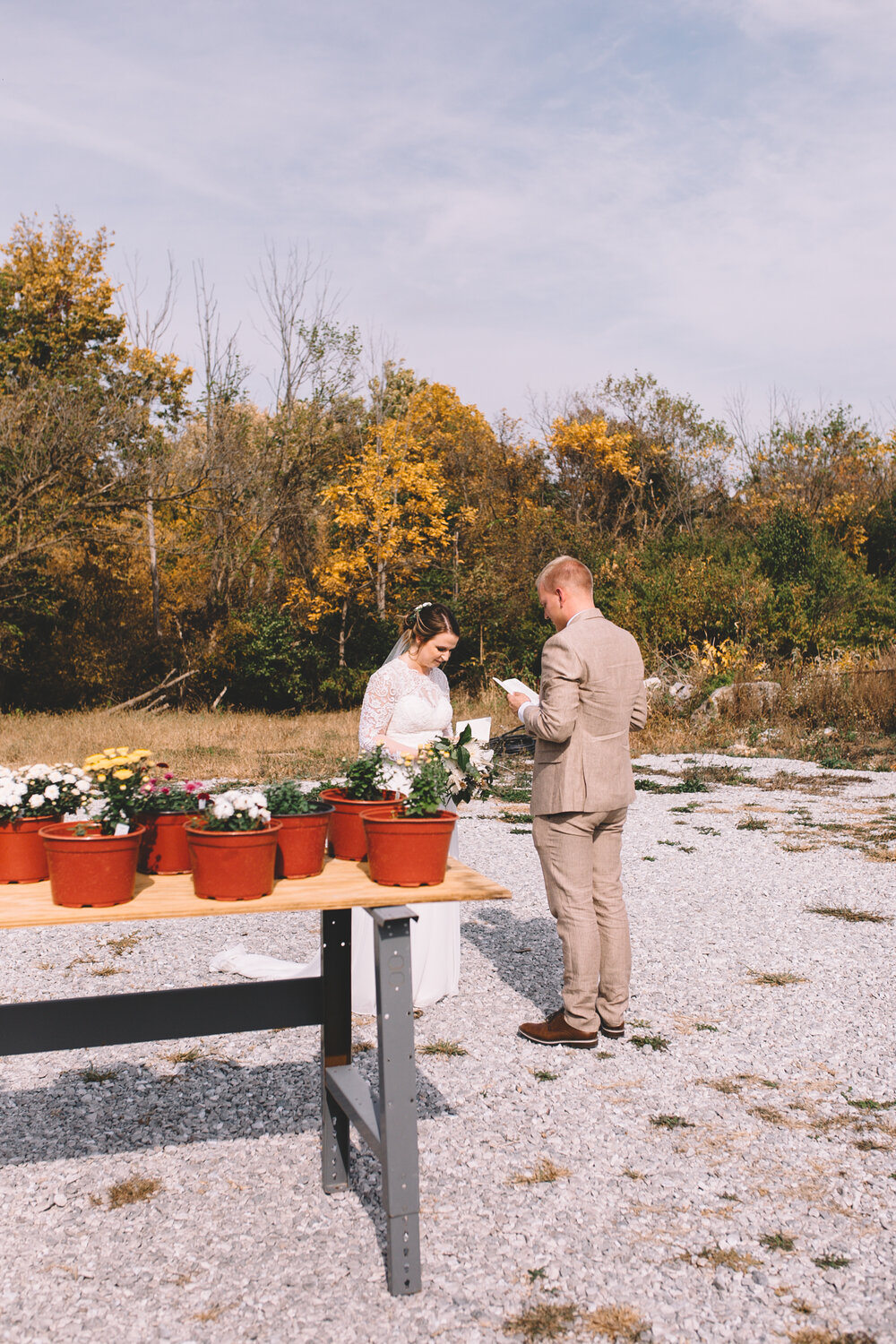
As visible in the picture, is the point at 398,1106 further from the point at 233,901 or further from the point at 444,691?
the point at 444,691

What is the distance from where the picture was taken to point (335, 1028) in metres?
3.01

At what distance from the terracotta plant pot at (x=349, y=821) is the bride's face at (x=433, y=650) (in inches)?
58.8

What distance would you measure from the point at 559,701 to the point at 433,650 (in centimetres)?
87

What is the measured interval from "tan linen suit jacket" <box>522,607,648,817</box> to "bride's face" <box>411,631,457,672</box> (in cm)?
63

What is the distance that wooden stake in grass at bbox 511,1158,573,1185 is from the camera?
9.61 ft

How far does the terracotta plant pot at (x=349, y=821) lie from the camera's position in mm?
2656

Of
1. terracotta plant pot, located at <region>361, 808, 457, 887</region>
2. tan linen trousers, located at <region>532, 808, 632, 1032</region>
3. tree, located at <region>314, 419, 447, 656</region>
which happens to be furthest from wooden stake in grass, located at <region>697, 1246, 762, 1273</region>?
tree, located at <region>314, 419, 447, 656</region>

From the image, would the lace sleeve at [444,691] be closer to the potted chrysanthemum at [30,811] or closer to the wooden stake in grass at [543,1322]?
the potted chrysanthemum at [30,811]

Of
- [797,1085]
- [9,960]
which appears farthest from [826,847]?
[9,960]

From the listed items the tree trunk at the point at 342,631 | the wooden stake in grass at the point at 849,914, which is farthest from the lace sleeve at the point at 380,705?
the tree trunk at the point at 342,631

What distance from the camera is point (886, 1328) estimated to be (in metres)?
2.22

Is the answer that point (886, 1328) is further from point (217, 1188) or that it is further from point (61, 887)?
point (61, 887)

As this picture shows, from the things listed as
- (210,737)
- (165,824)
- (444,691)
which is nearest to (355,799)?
(165,824)

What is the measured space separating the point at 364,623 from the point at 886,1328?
70.7 feet
